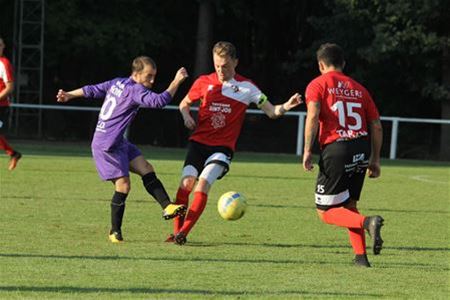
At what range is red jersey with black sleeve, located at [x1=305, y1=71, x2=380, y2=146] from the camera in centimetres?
843

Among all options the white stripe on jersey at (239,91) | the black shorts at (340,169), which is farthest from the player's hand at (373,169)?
the white stripe on jersey at (239,91)

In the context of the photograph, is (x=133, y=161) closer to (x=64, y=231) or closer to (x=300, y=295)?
(x=64, y=231)

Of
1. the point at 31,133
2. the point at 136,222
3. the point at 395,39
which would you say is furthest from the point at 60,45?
the point at 136,222

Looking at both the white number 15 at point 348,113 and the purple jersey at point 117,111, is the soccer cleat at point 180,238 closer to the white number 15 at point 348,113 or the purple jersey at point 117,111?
the purple jersey at point 117,111

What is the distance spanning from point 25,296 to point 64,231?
358 centimetres

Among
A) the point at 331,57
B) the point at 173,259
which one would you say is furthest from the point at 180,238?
the point at 331,57

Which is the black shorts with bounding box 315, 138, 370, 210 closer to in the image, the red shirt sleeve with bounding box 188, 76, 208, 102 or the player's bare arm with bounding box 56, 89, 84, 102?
the red shirt sleeve with bounding box 188, 76, 208, 102

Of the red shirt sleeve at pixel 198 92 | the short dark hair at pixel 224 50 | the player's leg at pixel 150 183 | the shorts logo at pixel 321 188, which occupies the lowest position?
the player's leg at pixel 150 183

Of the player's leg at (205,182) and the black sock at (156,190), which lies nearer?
the player's leg at (205,182)

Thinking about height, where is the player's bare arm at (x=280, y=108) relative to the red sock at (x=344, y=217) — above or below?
above

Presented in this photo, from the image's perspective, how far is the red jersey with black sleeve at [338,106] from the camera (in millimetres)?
8430

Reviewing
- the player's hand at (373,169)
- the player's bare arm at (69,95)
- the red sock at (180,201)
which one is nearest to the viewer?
the player's hand at (373,169)

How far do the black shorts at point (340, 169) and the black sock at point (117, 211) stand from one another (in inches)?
82.0

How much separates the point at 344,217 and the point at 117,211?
2.38 metres
